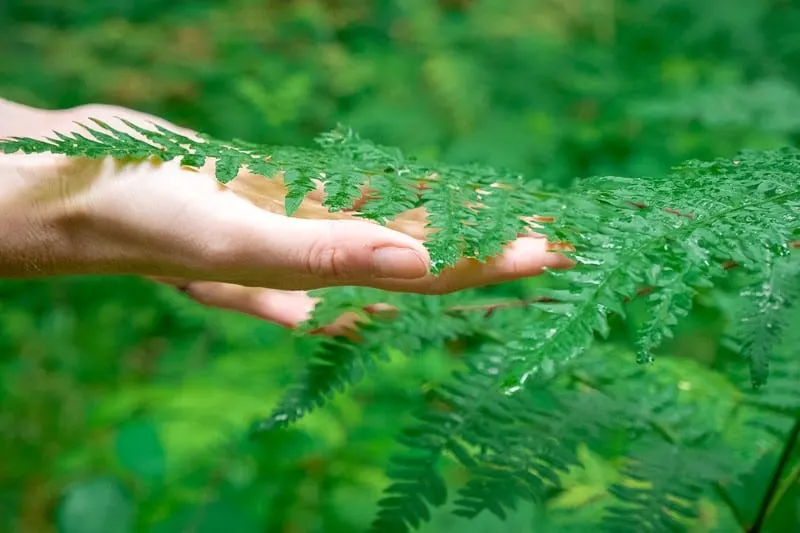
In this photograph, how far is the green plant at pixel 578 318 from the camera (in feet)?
1.86

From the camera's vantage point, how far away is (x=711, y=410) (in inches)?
40.0

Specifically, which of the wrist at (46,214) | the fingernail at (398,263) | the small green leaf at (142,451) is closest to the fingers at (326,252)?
the fingernail at (398,263)

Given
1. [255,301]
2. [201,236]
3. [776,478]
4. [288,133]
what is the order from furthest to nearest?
[288,133] → [255,301] → [776,478] → [201,236]

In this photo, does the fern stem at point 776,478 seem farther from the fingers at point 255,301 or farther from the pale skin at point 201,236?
the fingers at point 255,301

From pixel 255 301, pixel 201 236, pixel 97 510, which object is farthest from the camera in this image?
pixel 97 510

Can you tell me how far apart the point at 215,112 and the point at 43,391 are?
1.24 metres

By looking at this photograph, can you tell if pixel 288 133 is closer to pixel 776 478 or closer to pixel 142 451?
pixel 142 451

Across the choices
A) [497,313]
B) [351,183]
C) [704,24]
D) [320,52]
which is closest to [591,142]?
[704,24]

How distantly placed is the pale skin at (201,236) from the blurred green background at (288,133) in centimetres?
62

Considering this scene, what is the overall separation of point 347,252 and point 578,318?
0.63 feet

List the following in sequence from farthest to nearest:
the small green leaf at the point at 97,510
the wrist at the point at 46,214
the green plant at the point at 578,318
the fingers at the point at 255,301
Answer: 1. the small green leaf at the point at 97,510
2. the fingers at the point at 255,301
3. the wrist at the point at 46,214
4. the green plant at the point at 578,318

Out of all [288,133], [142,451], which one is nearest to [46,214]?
[142,451]

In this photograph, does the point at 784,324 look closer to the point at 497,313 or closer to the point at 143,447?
the point at 497,313

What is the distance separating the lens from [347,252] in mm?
600
